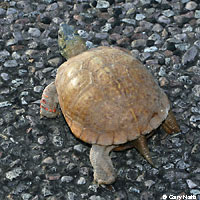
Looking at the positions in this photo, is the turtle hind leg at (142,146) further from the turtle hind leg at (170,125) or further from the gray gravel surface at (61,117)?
the turtle hind leg at (170,125)

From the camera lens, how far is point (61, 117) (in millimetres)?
4992

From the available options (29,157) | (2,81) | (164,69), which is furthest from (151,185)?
(2,81)

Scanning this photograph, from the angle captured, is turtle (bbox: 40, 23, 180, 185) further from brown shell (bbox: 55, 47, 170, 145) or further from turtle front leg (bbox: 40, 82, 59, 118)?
turtle front leg (bbox: 40, 82, 59, 118)

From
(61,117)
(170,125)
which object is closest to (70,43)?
(61,117)

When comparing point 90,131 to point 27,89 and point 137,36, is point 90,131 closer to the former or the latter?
point 27,89

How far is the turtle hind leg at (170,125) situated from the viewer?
4539 millimetres

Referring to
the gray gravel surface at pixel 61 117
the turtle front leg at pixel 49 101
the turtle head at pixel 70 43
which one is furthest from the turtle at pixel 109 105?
the turtle head at pixel 70 43

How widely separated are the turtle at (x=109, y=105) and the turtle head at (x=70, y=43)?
0.67 meters

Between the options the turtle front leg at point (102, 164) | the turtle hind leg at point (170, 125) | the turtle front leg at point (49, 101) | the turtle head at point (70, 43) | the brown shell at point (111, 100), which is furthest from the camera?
the turtle head at point (70, 43)

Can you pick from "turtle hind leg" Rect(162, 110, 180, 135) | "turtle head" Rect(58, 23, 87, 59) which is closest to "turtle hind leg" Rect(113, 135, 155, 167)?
"turtle hind leg" Rect(162, 110, 180, 135)

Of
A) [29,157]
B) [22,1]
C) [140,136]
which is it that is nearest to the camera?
[140,136]

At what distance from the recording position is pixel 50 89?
4883mm

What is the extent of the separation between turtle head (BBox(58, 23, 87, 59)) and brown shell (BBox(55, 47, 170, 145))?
78 centimetres

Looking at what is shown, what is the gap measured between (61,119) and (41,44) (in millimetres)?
1526
